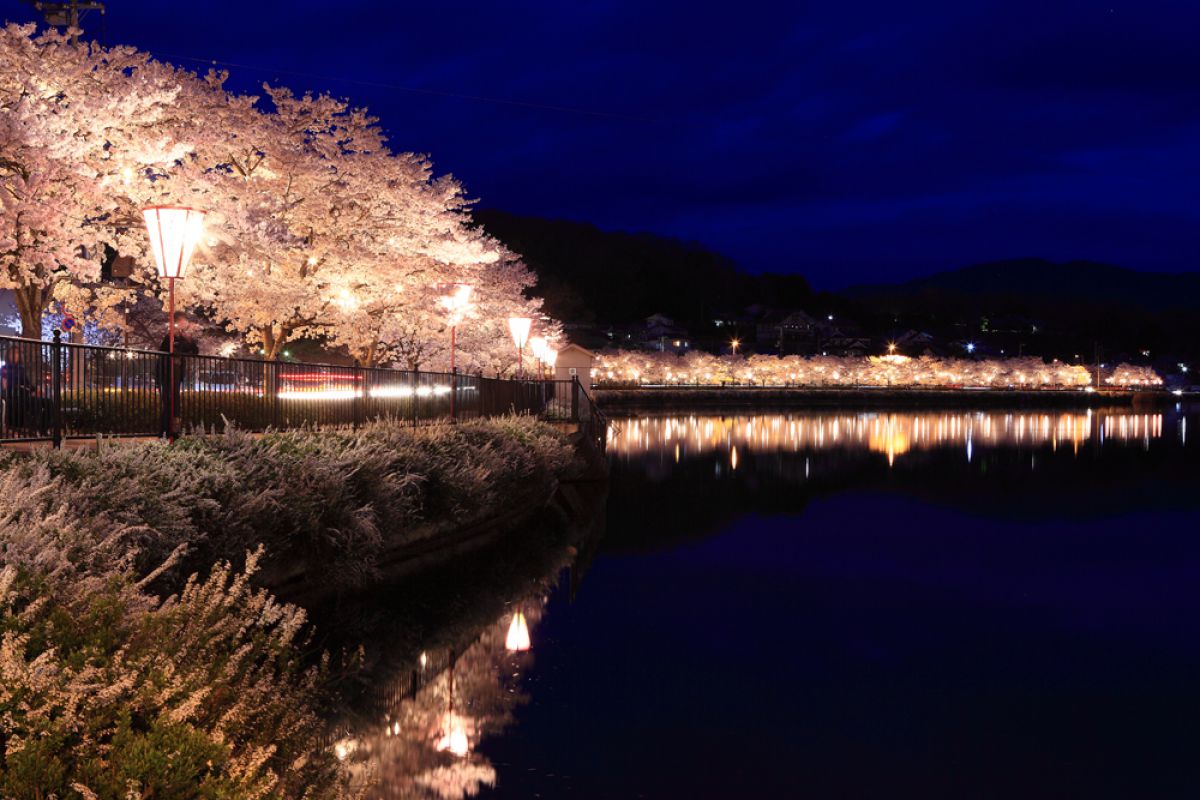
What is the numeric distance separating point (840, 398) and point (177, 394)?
335ft

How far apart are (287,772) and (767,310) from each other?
191353 millimetres

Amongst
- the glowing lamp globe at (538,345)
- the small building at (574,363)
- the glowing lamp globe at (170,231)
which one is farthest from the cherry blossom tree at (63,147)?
the glowing lamp globe at (538,345)

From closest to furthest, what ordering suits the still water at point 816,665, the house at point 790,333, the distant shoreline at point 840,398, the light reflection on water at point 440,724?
the light reflection on water at point 440,724, the still water at point 816,665, the distant shoreline at point 840,398, the house at point 790,333

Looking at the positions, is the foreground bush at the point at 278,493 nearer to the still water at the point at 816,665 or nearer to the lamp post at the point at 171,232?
the still water at the point at 816,665

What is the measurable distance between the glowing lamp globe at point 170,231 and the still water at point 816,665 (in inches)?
226

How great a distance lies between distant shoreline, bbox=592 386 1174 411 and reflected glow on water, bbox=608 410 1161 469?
1827cm

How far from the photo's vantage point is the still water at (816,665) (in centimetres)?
819

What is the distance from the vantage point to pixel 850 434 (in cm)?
5762

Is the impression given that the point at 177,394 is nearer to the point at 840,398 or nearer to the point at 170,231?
the point at 170,231

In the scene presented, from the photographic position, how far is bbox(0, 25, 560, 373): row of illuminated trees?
2033 centimetres

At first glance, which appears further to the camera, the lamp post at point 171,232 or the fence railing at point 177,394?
the lamp post at point 171,232

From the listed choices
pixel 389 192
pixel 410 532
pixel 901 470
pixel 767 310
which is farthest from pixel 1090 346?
pixel 410 532

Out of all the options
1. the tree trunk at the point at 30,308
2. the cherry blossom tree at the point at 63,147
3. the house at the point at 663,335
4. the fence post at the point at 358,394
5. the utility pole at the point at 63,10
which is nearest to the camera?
the fence post at the point at 358,394

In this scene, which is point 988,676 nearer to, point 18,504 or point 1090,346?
point 18,504
